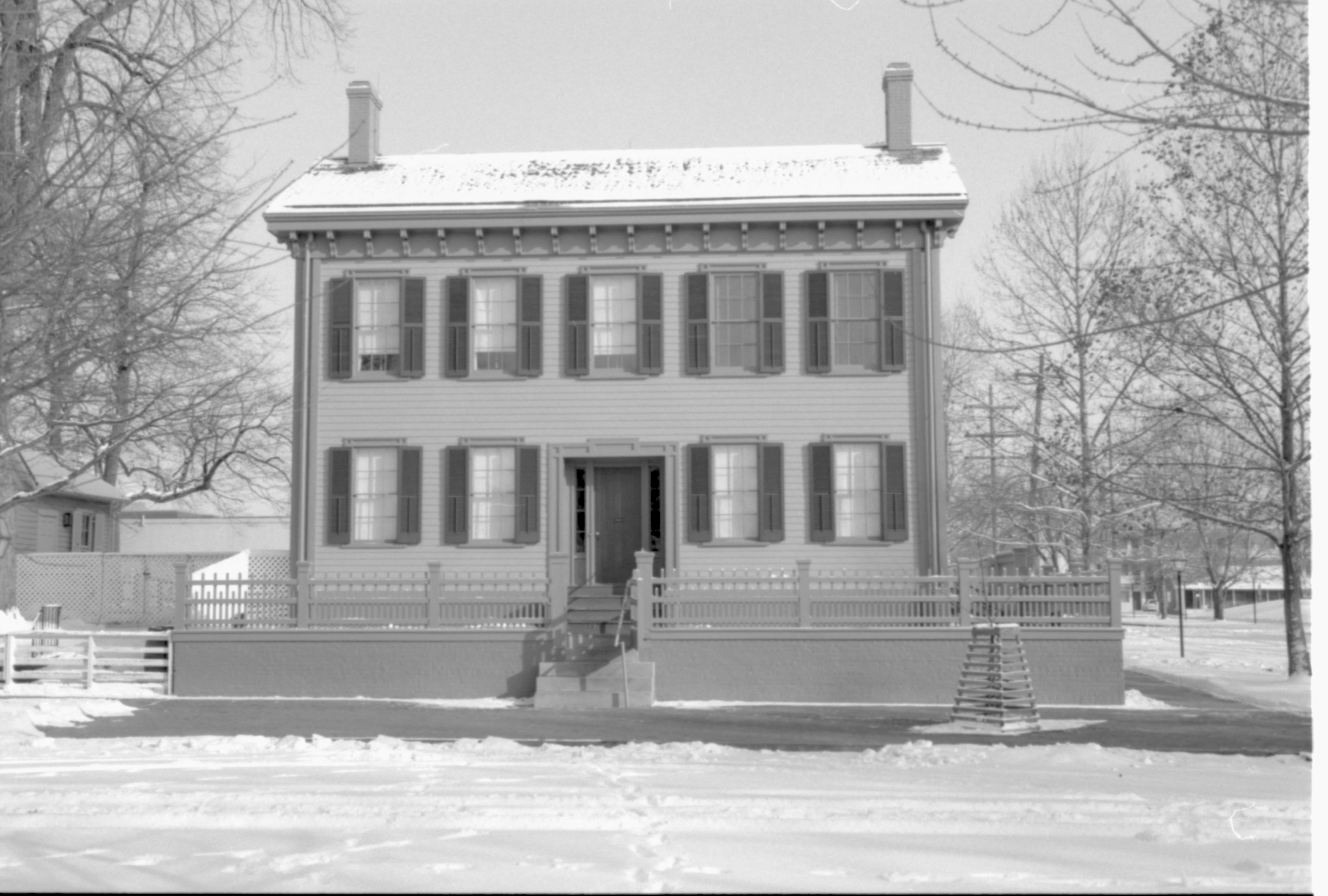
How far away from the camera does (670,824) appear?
7.48 meters

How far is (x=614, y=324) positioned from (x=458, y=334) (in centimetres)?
222

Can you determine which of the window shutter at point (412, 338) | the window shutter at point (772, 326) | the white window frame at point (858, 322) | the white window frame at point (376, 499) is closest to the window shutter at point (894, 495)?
the white window frame at point (858, 322)

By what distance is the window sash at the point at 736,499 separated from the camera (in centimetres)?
1984

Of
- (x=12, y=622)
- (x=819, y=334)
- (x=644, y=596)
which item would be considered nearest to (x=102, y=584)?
(x=12, y=622)

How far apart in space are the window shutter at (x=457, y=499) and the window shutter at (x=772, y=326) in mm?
4367

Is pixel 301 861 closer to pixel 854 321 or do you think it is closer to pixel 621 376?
pixel 621 376

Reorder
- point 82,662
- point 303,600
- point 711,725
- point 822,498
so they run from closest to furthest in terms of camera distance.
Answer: point 711,725 < point 303,600 < point 82,662 < point 822,498

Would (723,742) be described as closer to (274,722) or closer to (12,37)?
(274,722)

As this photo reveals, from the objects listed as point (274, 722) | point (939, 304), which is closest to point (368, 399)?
point (274, 722)

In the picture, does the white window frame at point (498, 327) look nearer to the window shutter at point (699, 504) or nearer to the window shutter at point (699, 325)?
the window shutter at point (699, 325)

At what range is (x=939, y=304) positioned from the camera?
19.9 metres

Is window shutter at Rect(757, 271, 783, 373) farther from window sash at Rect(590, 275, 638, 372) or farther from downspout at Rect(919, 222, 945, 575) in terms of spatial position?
downspout at Rect(919, 222, 945, 575)

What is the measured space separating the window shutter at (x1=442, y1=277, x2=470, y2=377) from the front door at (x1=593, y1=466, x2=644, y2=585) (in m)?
2.39

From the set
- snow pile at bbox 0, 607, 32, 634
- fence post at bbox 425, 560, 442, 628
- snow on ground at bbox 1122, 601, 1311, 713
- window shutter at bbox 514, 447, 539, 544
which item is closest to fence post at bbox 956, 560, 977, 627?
snow on ground at bbox 1122, 601, 1311, 713
